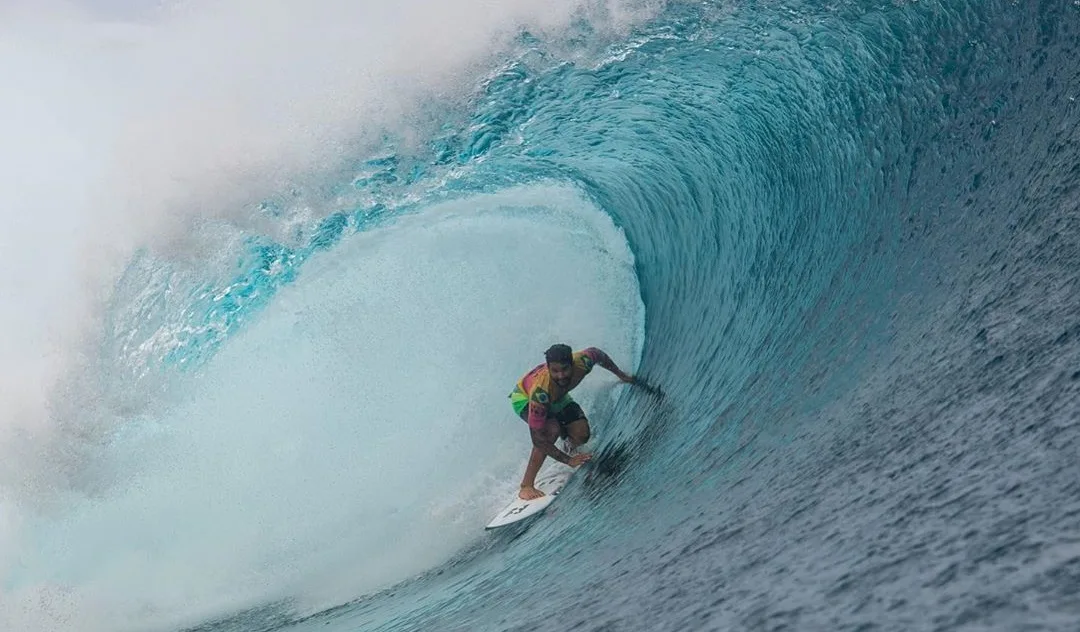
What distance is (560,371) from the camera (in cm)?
568

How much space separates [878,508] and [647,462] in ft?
9.47

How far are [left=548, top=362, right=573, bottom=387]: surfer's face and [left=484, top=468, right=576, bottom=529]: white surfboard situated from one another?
957 millimetres

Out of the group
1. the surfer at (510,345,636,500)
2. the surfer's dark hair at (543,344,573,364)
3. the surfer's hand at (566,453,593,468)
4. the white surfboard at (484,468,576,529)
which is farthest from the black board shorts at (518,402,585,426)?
the surfer's dark hair at (543,344,573,364)

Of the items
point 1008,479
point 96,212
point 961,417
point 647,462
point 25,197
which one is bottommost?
point 1008,479

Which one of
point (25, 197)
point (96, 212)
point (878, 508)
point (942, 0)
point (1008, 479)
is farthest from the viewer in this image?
point (25, 197)

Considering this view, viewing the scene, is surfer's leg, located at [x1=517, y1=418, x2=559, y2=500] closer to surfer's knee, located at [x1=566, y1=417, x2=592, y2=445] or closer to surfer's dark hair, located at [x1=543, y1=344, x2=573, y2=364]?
surfer's knee, located at [x1=566, y1=417, x2=592, y2=445]

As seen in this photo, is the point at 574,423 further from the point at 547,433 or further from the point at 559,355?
the point at 559,355

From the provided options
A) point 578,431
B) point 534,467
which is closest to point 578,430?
point 578,431

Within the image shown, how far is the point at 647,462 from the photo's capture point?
223 inches

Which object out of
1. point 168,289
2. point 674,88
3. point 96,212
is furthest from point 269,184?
point 674,88

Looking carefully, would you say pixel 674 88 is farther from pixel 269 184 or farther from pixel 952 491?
pixel 952 491

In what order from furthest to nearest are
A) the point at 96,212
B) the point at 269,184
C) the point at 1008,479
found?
the point at 96,212, the point at 269,184, the point at 1008,479

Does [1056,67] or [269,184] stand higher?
[269,184]

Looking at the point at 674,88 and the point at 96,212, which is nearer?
the point at 674,88
